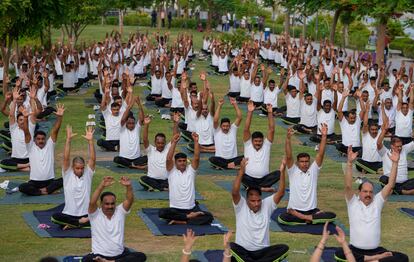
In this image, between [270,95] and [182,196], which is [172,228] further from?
[270,95]

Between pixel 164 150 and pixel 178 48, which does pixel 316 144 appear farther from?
pixel 178 48

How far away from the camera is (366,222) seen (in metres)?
11.9

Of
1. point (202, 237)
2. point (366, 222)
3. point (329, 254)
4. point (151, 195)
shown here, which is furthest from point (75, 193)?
point (366, 222)

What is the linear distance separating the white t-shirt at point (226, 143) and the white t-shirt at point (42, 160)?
3993 millimetres

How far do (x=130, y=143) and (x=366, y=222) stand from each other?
7.92 metres

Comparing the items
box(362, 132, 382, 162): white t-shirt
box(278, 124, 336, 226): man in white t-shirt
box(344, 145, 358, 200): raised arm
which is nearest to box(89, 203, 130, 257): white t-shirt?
box(344, 145, 358, 200): raised arm

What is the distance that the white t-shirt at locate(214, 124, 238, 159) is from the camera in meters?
18.8

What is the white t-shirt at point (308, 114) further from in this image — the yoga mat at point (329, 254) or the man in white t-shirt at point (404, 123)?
the yoga mat at point (329, 254)

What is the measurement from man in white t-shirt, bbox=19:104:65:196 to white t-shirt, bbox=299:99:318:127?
28.7ft

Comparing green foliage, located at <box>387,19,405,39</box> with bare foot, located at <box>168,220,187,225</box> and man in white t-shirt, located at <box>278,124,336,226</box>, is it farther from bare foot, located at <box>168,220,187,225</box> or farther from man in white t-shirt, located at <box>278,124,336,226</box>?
bare foot, located at <box>168,220,187,225</box>

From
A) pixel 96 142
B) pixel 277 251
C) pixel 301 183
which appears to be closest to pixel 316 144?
pixel 96 142

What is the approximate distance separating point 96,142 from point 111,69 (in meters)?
6.40

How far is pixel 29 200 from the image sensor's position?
15930mm

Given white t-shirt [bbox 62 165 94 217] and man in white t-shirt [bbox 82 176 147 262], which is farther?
white t-shirt [bbox 62 165 94 217]
